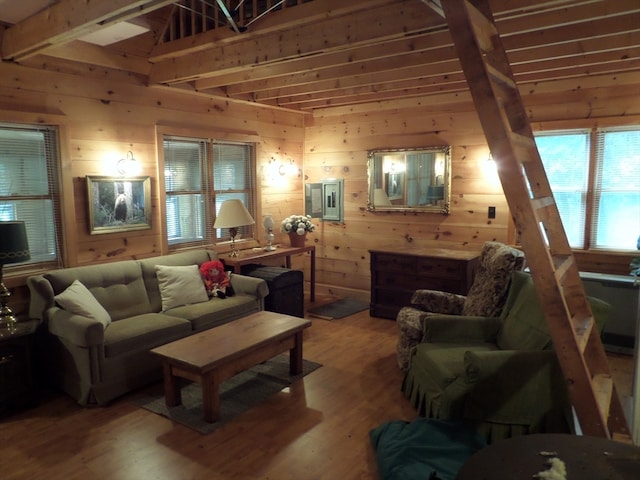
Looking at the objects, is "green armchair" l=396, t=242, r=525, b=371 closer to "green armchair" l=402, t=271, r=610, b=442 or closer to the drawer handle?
"green armchair" l=402, t=271, r=610, b=442

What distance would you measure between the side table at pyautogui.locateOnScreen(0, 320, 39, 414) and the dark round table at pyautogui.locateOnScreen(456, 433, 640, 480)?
9.57ft

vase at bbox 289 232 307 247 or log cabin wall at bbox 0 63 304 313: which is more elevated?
log cabin wall at bbox 0 63 304 313

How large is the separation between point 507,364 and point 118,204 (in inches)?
134

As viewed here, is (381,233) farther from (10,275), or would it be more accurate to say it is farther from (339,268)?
(10,275)

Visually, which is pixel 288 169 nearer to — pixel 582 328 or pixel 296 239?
pixel 296 239

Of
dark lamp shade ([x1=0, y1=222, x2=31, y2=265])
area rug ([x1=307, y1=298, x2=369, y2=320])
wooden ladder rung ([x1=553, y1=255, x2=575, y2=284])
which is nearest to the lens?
wooden ladder rung ([x1=553, y1=255, x2=575, y2=284])

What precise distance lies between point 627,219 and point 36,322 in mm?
5021

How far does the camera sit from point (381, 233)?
18.7ft

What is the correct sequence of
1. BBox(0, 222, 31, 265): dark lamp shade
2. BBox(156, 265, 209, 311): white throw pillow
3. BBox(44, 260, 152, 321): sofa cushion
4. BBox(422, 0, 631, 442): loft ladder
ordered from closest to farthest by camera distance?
BBox(422, 0, 631, 442): loft ladder → BBox(0, 222, 31, 265): dark lamp shade → BBox(44, 260, 152, 321): sofa cushion → BBox(156, 265, 209, 311): white throw pillow

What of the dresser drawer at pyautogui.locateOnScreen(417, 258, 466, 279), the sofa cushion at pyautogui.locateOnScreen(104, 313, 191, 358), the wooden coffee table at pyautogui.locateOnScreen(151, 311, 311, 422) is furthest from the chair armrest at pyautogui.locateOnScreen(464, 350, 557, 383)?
the sofa cushion at pyautogui.locateOnScreen(104, 313, 191, 358)

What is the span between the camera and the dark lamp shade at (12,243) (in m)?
2.99

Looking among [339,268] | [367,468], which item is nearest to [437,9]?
[367,468]

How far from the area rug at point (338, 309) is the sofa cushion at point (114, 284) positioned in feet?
6.51

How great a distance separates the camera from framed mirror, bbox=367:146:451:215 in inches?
203
